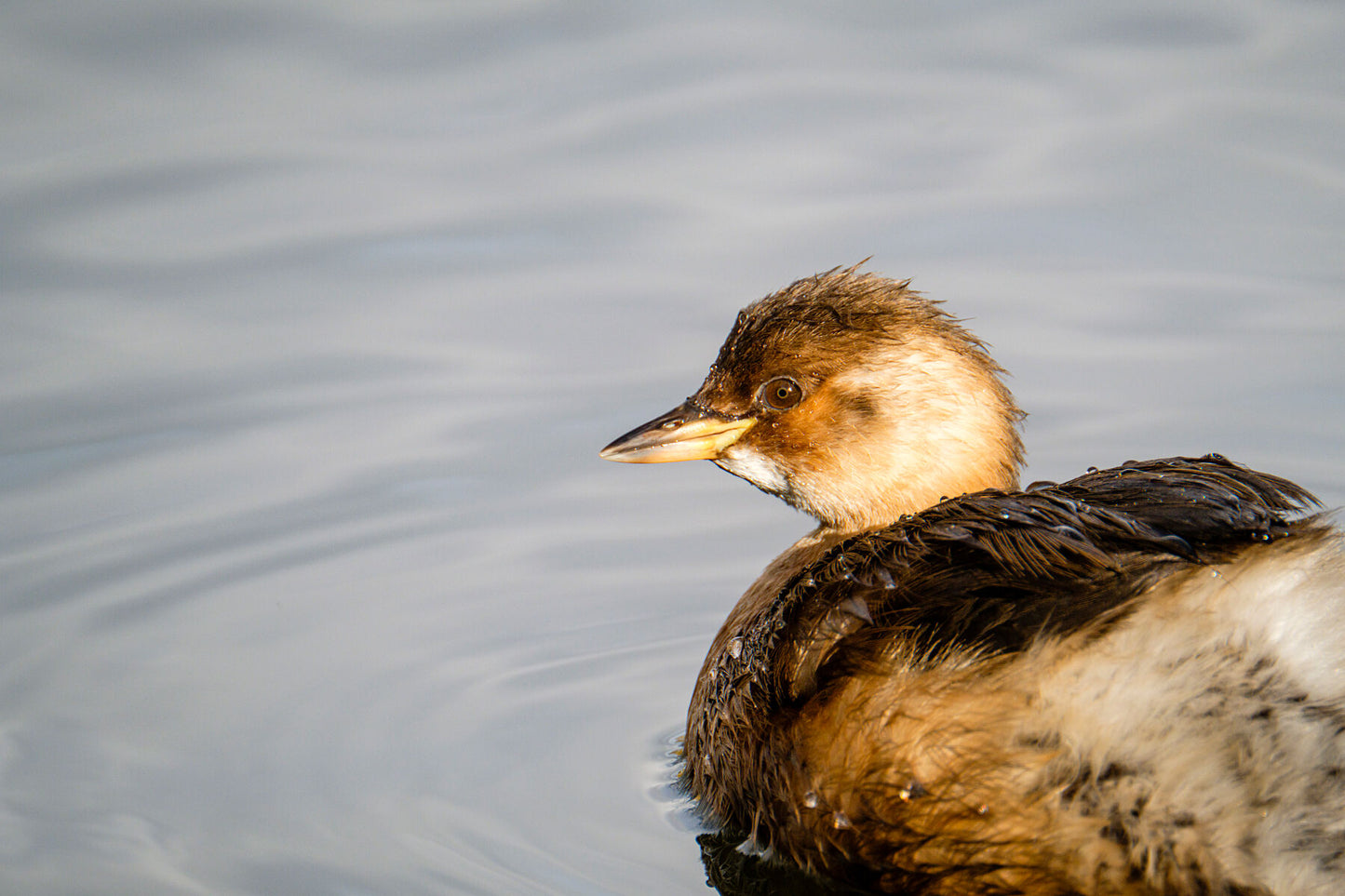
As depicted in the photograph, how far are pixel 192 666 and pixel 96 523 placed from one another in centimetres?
108

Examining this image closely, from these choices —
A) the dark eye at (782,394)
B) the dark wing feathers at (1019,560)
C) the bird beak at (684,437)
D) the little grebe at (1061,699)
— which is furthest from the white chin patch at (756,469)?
the dark wing feathers at (1019,560)

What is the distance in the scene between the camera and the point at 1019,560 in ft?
11.3

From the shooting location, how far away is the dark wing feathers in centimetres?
335

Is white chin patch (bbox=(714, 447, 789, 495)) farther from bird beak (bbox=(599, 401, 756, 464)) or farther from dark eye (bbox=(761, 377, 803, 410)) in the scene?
dark eye (bbox=(761, 377, 803, 410))

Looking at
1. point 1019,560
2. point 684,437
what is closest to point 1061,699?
point 1019,560

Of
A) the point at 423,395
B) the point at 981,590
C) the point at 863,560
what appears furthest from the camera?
the point at 423,395

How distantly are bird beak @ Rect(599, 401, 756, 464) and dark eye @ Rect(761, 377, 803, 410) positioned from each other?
90 mm

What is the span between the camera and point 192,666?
5.17m

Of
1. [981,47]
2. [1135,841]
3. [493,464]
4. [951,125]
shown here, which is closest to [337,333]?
[493,464]

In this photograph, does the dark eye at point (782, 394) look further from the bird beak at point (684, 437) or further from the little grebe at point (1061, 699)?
the little grebe at point (1061, 699)

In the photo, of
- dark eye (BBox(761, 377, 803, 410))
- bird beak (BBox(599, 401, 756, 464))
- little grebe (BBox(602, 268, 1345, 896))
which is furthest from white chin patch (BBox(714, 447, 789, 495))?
little grebe (BBox(602, 268, 1345, 896))

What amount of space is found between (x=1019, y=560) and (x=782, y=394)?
126 cm

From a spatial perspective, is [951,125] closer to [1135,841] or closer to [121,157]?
[121,157]

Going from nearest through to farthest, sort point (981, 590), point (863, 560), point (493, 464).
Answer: point (981, 590)
point (863, 560)
point (493, 464)
